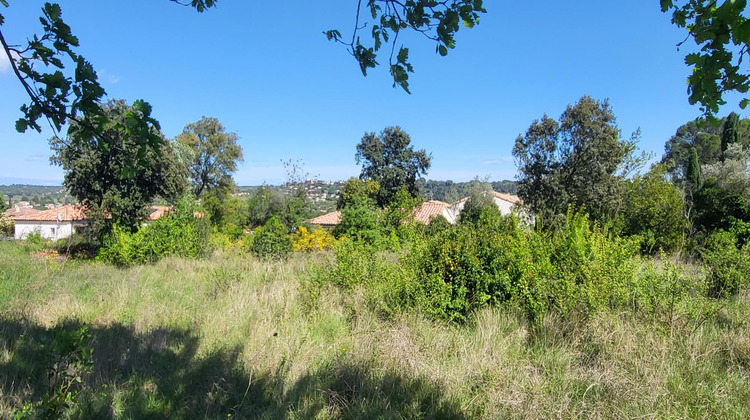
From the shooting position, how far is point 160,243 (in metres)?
10.8

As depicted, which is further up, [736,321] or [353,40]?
[353,40]

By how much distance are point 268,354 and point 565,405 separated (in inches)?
98.8

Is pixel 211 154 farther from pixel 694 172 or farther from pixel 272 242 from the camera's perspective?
pixel 694 172

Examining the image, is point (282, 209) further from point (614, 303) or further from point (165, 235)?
point (614, 303)

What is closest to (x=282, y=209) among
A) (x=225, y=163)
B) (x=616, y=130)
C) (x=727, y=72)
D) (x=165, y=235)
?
(x=225, y=163)

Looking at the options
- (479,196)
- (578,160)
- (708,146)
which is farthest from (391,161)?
(708,146)

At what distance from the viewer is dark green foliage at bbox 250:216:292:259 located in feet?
37.0

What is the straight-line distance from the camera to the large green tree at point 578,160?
53.6 feet

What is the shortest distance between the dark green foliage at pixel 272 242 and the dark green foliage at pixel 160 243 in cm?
158

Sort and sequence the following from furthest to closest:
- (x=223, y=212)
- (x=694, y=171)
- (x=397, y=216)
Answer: (x=223, y=212), (x=694, y=171), (x=397, y=216)

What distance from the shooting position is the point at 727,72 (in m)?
1.80

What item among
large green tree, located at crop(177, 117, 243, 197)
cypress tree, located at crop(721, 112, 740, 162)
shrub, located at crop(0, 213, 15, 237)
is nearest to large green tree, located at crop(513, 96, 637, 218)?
cypress tree, located at crop(721, 112, 740, 162)

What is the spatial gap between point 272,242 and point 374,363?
872 cm

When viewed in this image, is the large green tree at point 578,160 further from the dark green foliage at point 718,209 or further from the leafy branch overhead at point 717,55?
the leafy branch overhead at point 717,55
